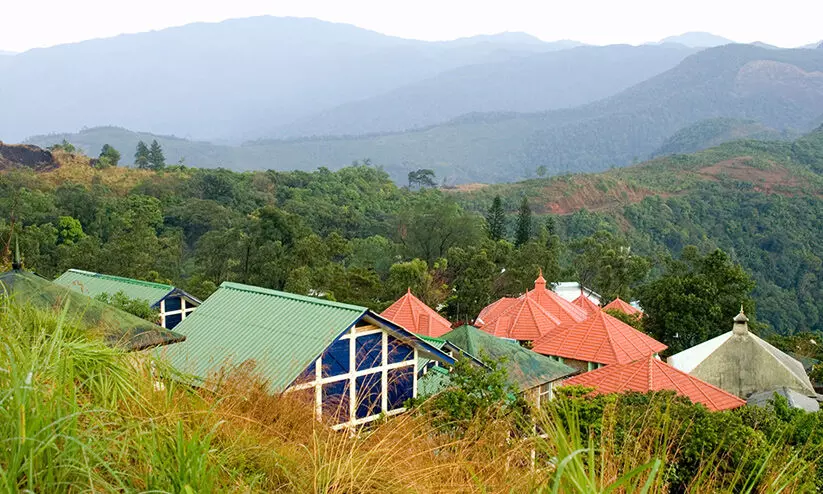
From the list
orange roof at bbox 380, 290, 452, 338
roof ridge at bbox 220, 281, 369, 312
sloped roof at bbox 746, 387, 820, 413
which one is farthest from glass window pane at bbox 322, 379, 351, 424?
orange roof at bbox 380, 290, 452, 338

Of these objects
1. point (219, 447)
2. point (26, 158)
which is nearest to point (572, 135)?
point (26, 158)

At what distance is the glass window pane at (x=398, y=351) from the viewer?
9461mm

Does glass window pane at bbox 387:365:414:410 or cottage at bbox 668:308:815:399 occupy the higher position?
glass window pane at bbox 387:365:414:410

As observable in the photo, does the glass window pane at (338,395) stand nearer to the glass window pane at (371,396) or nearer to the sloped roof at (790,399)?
the glass window pane at (371,396)

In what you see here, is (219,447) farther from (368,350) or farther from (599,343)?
(599,343)

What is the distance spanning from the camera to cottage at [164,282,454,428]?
834cm

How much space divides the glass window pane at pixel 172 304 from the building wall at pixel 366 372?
23.6ft

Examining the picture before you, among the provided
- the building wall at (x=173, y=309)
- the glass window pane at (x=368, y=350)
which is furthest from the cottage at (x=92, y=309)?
the building wall at (x=173, y=309)

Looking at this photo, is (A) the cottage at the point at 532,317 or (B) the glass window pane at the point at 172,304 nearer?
(B) the glass window pane at the point at 172,304

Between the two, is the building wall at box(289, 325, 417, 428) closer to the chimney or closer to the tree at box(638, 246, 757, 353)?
the chimney

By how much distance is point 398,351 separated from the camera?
9547 mm

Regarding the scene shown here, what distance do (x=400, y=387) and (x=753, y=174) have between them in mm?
75708

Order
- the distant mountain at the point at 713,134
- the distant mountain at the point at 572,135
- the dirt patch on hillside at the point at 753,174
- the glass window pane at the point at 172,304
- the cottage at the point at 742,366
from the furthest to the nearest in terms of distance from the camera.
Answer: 1. the distant mountain at the point at 572,135
2. the distant mountain at the point at 713,134
3. the dirt patch on hillside at the point at 753,174
4. the cottage at the point at 742,366
5. the glass window pane at the point at 172,304

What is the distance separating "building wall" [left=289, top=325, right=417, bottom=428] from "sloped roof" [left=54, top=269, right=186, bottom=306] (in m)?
6.89
